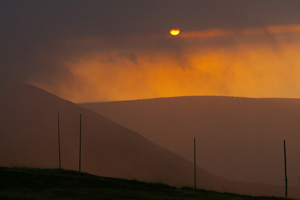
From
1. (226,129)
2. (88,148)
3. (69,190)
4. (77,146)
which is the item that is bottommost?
(69,190)

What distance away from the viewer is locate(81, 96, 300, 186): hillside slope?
107 metres

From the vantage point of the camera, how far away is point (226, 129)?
136 m

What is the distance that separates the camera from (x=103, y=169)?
78.6 meters

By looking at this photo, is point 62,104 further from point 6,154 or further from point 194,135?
point 194,135

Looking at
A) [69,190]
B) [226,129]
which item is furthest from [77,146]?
[226,129]

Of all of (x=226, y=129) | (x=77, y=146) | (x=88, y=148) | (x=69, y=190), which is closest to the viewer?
(x=69, y=190)

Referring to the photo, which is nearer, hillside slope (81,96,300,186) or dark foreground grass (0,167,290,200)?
dark foreground grass (0,167,290,200)

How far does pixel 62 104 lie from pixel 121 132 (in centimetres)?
1626

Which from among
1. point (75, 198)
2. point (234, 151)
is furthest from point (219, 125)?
point (75, 198)

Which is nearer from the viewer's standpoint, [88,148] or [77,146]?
[77,146]

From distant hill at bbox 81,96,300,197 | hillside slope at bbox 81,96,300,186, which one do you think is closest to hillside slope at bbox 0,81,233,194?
hillside slope at bbox 81,96,300,186

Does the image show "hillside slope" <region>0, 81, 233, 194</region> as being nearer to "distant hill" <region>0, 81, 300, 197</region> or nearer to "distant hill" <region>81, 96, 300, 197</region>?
"distant hill" <region>0, 81, 300, 197</region>

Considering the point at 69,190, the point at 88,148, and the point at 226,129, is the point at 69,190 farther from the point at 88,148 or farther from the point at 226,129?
the point at 226,129

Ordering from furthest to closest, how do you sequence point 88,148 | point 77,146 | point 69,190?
point 88,148
point 77,146
point 69,190
